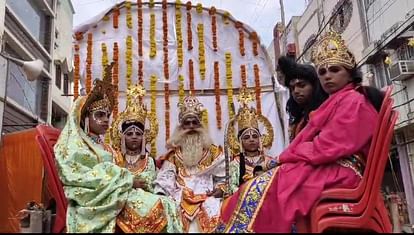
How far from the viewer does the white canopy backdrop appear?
17.7 feet

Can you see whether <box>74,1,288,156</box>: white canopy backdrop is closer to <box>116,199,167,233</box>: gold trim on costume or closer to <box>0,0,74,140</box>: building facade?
<box>116,199,167,233</box>: gold trim on costume

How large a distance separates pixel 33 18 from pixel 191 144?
32.0ft

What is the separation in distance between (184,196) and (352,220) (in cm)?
184

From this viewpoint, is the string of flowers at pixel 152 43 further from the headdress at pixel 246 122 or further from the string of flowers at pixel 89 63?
the headdress at pixel 246 122

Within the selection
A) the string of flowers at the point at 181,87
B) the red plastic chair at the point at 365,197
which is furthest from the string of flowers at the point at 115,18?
the red plastic chair at the point at 365,197

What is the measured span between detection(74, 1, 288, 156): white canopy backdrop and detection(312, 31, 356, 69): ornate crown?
108 inches

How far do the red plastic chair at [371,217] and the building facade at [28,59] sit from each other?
8046mm

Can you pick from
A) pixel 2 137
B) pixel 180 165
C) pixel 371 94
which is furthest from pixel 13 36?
pixel 371 94

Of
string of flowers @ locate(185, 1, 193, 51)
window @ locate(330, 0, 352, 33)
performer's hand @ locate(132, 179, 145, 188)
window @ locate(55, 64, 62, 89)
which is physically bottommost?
performer's hand @ locate(132, 179, 145, 188)

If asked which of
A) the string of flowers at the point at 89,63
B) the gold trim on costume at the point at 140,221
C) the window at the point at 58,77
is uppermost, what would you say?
the window at the point at 58,77

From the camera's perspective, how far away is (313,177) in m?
2.22

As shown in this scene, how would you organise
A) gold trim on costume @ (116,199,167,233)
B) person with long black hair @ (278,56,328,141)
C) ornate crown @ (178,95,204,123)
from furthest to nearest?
ornate crown @ (178,95,204,123), person with long black hair @ (278,56,328,141), gold trim on costume @ (116,199,167,233)

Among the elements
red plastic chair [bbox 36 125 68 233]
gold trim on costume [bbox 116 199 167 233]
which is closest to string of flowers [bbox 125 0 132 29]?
red plastic chair [bbox 36 125 68 233]

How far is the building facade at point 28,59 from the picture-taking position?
9242mm
